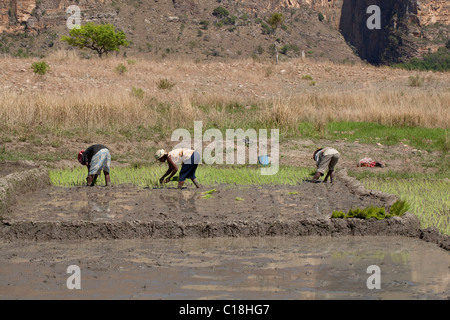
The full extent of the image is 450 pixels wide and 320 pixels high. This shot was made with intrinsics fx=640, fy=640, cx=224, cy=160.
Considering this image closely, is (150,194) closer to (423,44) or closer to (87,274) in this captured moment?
(87,274)

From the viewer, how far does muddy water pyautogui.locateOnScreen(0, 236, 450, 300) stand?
248 inches

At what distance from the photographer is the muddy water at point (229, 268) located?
6309 mm

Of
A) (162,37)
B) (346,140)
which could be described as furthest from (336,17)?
(346,140)

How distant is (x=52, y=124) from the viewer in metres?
18.5

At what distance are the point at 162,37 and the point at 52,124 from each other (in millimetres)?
42679

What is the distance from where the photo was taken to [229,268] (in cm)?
724

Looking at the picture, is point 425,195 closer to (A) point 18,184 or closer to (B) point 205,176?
(B) point 205,176

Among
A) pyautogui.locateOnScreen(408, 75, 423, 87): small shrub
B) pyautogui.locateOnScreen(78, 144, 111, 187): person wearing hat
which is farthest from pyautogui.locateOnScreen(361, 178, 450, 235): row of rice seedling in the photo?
pyautogui.locateOnScreen(408, 75, 423, 87): small shrub

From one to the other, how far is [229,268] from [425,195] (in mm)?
6104

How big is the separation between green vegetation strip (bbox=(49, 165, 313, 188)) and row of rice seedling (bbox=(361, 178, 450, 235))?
1.79m

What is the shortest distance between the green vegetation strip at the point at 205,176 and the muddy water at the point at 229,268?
4.56 m

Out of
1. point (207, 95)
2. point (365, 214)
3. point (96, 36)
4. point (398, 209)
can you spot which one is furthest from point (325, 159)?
point (96, 36)

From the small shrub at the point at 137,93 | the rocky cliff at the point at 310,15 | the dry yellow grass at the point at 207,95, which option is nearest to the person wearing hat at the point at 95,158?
the dry yellow grass at the point at 207,95

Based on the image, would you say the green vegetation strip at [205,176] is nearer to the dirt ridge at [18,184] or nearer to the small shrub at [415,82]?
the dirt ridge at [18,184]
